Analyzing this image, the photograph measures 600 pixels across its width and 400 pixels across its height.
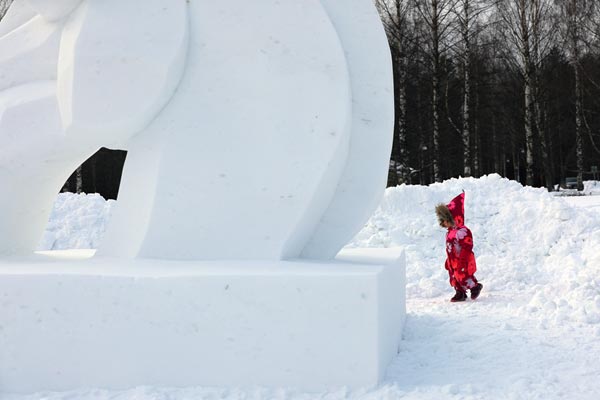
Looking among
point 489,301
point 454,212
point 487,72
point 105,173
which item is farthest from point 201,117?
point 105,173

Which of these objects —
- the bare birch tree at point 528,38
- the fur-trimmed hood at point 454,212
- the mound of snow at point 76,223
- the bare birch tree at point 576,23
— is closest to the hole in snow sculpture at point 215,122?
the fur-trimmed hood at point 454,212

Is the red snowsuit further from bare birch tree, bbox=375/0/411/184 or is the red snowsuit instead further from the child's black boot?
bare birch tree, bbox=375/0/411/184

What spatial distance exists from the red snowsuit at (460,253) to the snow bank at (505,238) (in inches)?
22.0

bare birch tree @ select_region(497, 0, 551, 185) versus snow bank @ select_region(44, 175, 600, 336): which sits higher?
bare birch tree @ select_region(497, 0, 551, 185)

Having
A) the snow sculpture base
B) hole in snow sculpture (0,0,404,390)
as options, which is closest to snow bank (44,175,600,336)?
hole in snow sculpture (0,0,404,390)

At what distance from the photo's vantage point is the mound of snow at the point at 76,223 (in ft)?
31.8

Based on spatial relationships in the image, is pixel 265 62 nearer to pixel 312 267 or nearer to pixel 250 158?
pixel 250 158

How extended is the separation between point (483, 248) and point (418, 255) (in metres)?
1.18

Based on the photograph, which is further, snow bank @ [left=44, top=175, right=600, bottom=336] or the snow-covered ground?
snow bank @ [left=44, top=175, right=600, bottom=336]

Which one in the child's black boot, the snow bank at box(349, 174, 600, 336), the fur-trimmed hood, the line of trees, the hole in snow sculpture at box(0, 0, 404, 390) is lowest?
the child's black boot

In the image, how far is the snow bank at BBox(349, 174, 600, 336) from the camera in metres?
7.39

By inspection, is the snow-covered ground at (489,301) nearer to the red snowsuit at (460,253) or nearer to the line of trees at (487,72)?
the red snowsuit at (460,253)

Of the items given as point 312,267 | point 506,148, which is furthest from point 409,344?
point 506,148

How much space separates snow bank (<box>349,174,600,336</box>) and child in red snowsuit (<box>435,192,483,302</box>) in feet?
1.84
